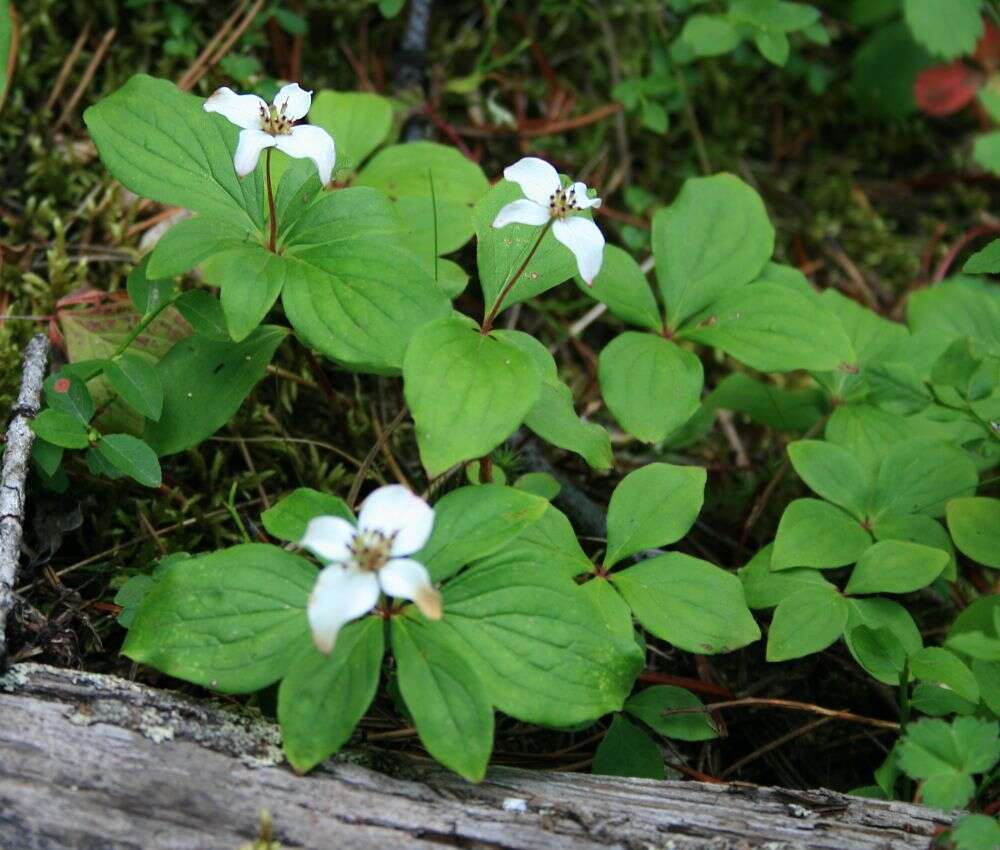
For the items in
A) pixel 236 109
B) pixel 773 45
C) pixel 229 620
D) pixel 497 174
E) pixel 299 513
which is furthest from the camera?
pixel 497 174

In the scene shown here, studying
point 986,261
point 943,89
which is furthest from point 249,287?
point 943,89

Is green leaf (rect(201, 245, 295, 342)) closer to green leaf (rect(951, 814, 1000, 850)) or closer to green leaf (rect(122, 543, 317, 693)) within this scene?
green leaf (rect(122, 543, 317, 693))

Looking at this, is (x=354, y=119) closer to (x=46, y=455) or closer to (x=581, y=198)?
(x=581, y=198)

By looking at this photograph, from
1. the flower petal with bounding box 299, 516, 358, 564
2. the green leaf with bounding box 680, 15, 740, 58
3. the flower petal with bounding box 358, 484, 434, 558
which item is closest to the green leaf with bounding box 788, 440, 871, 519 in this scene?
the flower petal with bounding box 358, 484, 434, 558

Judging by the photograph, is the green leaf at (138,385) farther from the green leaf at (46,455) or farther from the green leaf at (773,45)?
the green leaf at (773,45)

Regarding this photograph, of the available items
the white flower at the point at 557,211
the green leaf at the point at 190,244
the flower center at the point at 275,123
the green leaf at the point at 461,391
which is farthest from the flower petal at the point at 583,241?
the green leaf at the point at 190,244

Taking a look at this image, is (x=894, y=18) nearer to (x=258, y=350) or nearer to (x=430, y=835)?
(x=258, y=350)
